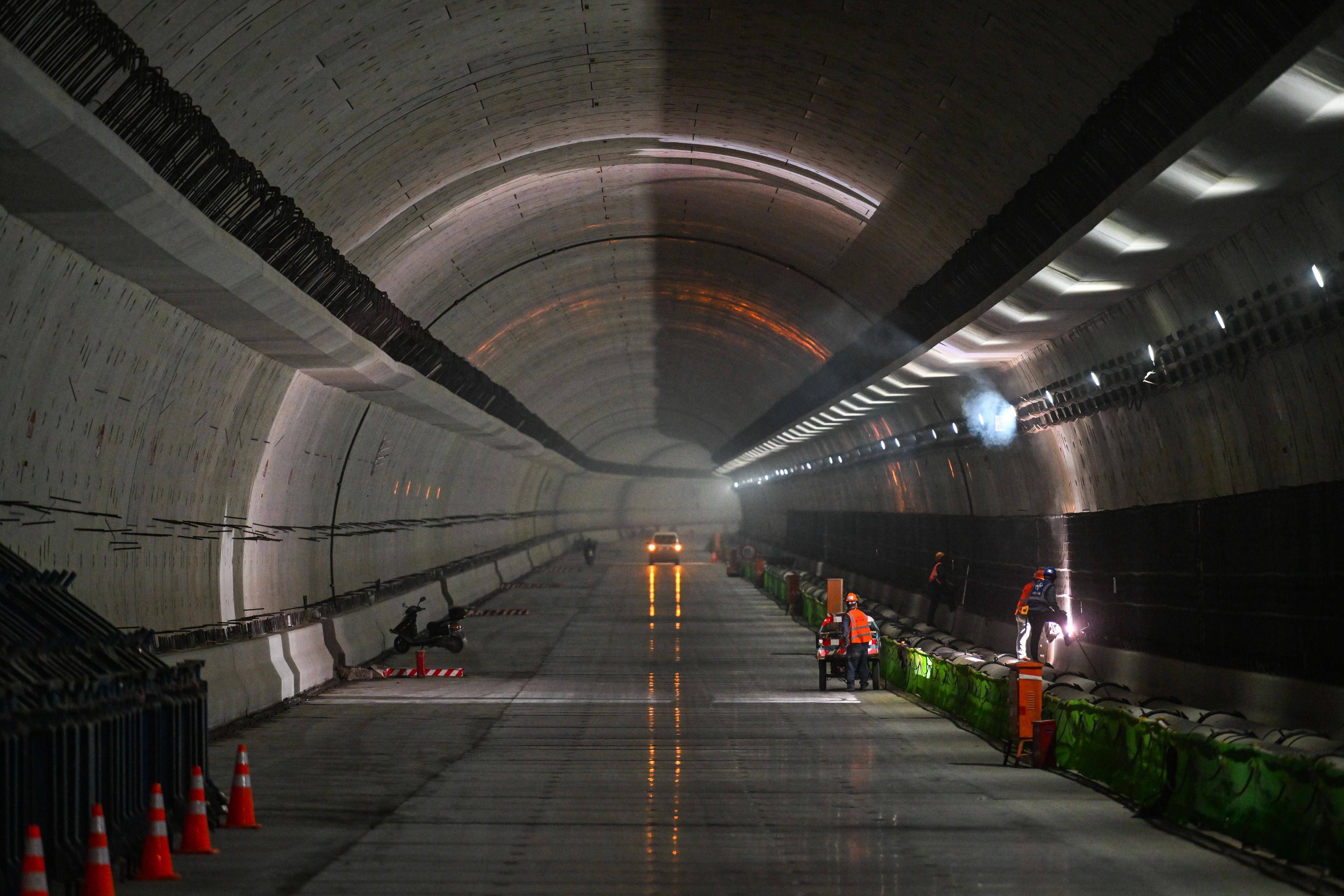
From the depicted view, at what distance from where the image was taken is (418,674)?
80.8 feet

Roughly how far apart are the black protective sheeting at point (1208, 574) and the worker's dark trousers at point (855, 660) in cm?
303

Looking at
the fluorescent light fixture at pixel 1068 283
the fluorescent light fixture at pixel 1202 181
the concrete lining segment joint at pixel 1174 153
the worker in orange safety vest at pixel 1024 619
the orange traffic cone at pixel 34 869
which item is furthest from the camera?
the worker in orange safety vest at pixel 1024 619

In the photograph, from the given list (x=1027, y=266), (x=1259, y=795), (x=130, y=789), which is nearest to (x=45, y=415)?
(x=130, y=789)

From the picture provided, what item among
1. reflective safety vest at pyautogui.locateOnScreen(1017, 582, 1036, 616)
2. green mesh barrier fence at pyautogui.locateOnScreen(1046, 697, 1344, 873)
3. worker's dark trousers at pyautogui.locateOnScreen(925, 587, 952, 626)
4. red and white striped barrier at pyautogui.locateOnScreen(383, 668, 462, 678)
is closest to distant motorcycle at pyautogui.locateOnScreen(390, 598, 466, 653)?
red and white striped barrier at pyautogui.locateOnScreen(383, 668, 462, 678)

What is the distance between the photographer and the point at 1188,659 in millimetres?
17328

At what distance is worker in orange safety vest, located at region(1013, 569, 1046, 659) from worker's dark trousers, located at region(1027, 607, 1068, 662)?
14 cm

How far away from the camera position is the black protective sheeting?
13.9 meters

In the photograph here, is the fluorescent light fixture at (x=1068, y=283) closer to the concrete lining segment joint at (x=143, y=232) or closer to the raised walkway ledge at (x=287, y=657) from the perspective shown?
the concrete lining segment joint at (x=143, y=232)

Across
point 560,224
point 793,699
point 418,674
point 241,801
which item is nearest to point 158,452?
point 241,801

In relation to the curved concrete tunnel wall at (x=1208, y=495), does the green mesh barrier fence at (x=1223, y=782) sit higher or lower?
lower

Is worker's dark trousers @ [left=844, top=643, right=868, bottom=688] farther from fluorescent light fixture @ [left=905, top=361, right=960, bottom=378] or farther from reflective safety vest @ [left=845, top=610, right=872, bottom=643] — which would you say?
fluorescent light fixture @ [left=905, top=361, right=960, bottom=378]

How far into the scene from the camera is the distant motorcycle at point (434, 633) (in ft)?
93.6

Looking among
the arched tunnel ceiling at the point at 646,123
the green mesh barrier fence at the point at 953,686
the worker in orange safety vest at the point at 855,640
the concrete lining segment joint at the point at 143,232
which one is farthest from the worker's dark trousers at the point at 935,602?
the concrete lining segment joint at the point at 143,232

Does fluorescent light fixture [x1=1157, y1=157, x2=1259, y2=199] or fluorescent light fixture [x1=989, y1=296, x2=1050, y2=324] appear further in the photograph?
fluorescent light fixture [x1=989, y1=296, x2=1050, y2=324]
